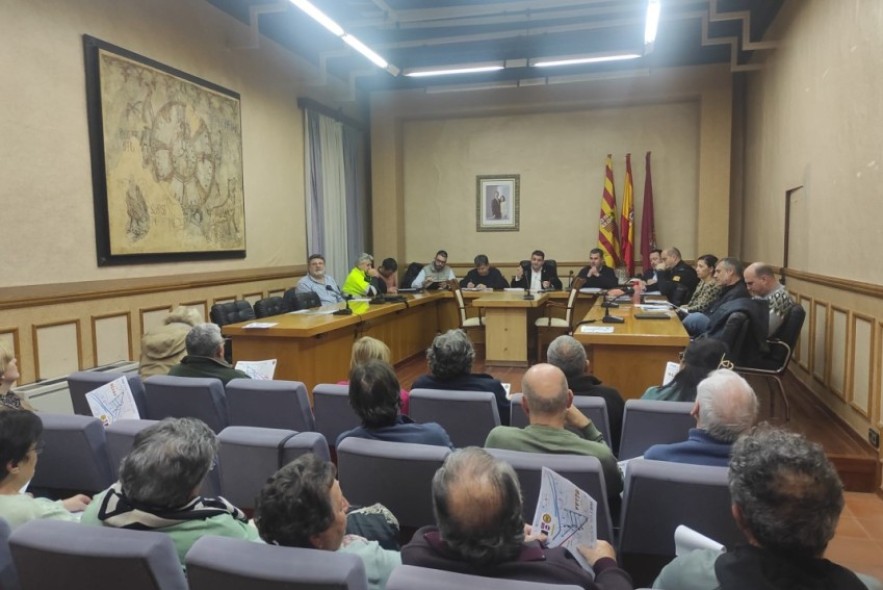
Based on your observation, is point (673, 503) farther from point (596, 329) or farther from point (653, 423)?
point (596, 329)

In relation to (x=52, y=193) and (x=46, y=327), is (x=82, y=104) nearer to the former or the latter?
(x=52, y=193)

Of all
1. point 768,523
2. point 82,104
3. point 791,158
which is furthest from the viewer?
point 791,158

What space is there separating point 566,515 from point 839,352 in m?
3.93

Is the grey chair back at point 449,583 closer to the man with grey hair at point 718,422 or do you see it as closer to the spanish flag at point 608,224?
the man with grey hair at point 718,422

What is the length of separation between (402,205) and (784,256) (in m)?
5.88

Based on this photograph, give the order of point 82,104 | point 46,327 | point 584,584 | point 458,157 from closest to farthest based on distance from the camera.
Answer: point 584,584, point 46,327, point 82,104, point 458,157

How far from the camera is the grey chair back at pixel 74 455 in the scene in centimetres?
212

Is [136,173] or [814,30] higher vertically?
[814,30]

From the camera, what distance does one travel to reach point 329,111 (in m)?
8.41

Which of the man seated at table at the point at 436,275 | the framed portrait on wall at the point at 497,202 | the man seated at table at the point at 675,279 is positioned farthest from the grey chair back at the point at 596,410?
the framed portrait on wall at the point at 497,202

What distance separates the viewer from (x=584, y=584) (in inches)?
49.2

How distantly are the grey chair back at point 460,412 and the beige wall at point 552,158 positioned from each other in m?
7.08

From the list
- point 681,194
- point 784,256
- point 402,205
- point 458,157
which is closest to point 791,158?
point 784,256

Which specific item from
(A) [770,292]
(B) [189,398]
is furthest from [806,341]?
(B) [189,398]
